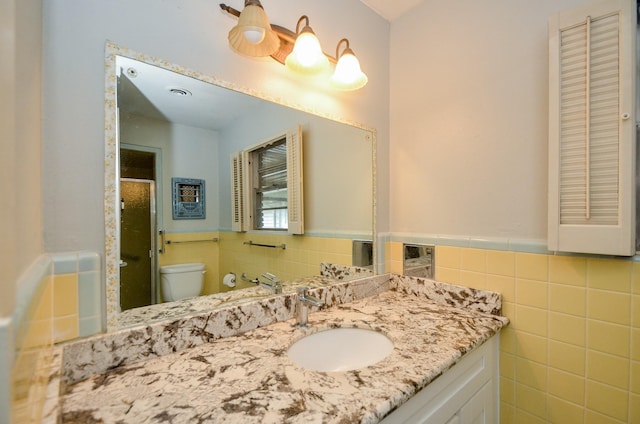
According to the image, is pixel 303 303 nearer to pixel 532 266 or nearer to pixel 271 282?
pixel 271 282

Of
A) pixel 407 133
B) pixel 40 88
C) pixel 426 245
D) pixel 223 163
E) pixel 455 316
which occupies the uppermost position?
pixel 407 133

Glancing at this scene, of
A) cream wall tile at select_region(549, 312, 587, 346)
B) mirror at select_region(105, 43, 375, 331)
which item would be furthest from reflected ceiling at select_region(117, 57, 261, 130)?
cream wall tile at select_region(549, 312, 587, 346)

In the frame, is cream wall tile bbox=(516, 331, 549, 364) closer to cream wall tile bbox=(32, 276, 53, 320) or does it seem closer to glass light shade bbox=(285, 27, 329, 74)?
glass light shade bbox=(285, 27, 329, 74)

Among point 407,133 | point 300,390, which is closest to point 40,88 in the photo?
point 300,390

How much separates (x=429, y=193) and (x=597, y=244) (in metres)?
Answer: 0.62

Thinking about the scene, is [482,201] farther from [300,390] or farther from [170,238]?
[170,238]

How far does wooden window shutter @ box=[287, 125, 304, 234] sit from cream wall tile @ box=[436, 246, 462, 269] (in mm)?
646

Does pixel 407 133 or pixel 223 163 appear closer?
pixel 223 163

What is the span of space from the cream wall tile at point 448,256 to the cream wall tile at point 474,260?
0.02m

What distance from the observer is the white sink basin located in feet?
3.15

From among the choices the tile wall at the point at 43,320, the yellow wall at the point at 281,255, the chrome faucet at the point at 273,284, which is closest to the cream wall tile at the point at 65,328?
the tile wall at the point at 43,320

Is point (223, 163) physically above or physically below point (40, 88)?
below

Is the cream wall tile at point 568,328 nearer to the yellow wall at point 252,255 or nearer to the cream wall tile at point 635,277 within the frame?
the cream wall tile at point 635,277

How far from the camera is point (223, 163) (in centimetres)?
99
